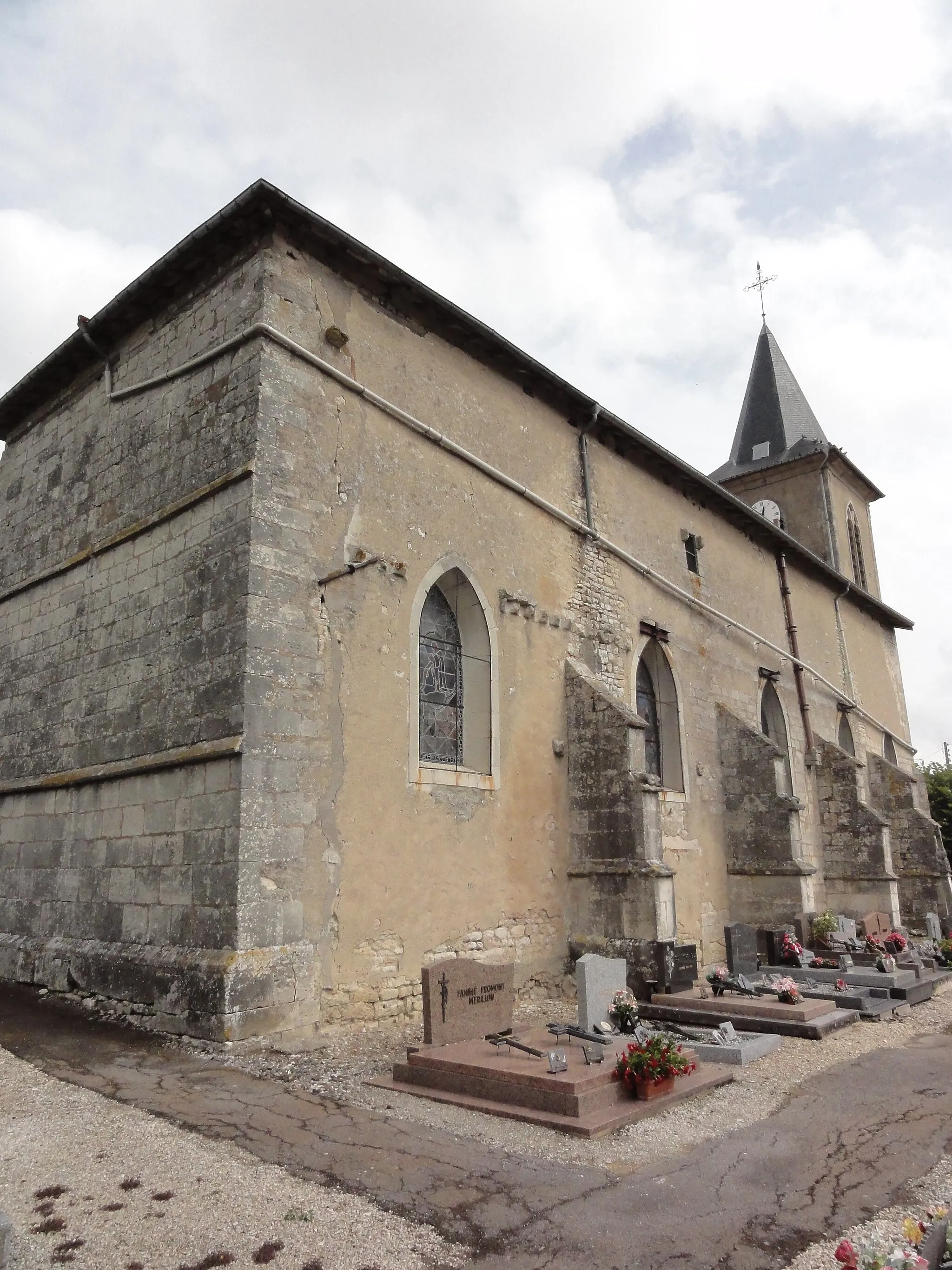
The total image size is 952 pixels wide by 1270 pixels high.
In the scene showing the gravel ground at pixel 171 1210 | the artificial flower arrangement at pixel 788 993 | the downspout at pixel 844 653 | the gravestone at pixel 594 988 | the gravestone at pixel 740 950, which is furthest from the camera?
the downspout at pixel 844 653

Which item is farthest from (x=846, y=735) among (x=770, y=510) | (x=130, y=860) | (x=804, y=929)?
(x=130, y=860)

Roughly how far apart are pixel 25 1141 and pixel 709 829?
10.7 metres

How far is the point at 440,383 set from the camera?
10273mm

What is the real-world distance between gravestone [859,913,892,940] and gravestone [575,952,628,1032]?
7.63 meters

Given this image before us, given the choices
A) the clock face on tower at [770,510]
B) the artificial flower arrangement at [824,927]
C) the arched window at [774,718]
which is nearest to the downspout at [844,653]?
the arched window at [774,718]

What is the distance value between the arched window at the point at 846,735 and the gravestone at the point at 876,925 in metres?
5.50

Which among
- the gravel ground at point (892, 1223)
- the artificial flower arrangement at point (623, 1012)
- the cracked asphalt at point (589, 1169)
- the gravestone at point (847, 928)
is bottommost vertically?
the gravel ground at point (892, 1223)

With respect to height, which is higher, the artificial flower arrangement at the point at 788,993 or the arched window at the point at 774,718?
the arched window at the point at 774,718

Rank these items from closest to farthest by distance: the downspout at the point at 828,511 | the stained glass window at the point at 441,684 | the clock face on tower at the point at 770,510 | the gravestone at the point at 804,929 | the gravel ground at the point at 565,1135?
the gravel ground at the point at 565,1135, the stained glass window at the point at 441,684, the gravestone at the point at 804,929, the downspout at the point at 828,511, the clock face on tower at the point at 770,510

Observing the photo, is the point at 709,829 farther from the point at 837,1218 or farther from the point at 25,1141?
the point at 25,1141

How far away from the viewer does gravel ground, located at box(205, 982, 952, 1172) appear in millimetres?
4969

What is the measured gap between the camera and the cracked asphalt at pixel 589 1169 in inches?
146

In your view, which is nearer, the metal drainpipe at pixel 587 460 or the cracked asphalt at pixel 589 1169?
the cracked asphalt at pixel 589 1169

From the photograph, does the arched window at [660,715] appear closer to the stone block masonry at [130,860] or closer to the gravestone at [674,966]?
the gravestone at [674,966]
